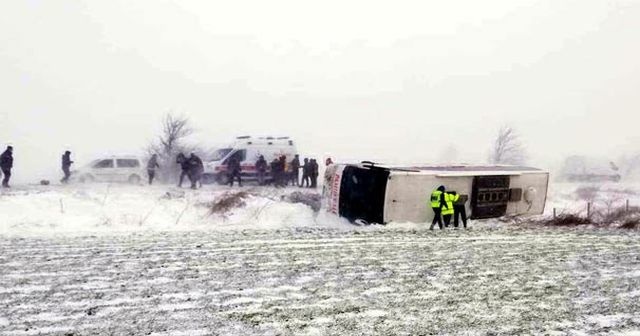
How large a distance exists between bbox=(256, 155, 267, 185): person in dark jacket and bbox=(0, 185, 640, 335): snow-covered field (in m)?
11.1

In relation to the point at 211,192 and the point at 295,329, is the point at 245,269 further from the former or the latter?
the point at 211,192

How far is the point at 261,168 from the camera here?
92.8ft

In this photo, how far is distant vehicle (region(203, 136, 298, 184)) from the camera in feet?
91.6

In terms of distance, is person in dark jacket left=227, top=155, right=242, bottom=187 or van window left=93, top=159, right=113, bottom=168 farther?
person in dark jacket left=227, top=155, right=242, bottom=187

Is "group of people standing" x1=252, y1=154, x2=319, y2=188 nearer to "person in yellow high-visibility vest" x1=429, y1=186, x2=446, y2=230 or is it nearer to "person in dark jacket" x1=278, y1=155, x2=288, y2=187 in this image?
"person in dark jacket" x1=278, y1=155, x2=288, y2=187

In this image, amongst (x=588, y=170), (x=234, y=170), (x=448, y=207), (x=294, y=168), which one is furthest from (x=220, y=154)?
(x=588, y=170)

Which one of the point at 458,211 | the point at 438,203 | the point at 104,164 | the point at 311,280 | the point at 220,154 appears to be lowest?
the point at 311,280

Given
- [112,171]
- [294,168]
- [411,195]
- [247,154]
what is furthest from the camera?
[294,168]

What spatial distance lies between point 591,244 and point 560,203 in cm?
1677

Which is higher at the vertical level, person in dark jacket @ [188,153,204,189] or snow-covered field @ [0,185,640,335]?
person in dark jacket @ [188,153,204,189]

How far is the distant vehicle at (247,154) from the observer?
2792 centimetres

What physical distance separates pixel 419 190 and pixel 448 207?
1.03m

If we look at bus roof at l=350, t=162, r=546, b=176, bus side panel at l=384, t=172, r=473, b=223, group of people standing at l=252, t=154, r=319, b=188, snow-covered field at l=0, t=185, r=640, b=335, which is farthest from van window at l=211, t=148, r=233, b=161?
bus side panel at l=384, t=172, r=473, b=223

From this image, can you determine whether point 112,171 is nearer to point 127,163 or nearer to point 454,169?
point 127,163
